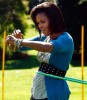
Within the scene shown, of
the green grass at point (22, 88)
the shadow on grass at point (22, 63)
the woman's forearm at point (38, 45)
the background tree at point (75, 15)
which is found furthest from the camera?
the shadow on grass at point (22, 63)

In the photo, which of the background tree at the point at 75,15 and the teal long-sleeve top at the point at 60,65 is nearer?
the teal long-sleeve top at the point at 60,65

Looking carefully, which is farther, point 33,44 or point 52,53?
point 52,53

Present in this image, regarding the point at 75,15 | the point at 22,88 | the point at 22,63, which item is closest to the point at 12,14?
the point at 22,63

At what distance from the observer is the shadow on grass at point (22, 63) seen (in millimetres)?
22897

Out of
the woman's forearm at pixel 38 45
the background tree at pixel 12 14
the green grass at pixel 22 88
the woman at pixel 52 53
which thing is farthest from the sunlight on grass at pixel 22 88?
the background tree at pixel 12 14

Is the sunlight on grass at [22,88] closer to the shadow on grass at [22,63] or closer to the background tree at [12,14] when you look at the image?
the shadow on grass at [22,63]

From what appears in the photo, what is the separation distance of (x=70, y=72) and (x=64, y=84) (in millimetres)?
13514

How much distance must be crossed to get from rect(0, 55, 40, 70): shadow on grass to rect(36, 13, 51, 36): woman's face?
19117 millimetres

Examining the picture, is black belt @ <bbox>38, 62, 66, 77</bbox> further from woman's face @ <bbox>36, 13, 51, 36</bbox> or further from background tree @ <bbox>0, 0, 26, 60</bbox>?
background tree @ <bbox>0, 0, 26, 60</bbox>

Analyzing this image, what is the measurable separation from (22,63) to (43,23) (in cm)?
2144

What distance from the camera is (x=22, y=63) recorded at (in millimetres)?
24875

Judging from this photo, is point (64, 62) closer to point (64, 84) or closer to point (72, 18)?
point (64, 84)

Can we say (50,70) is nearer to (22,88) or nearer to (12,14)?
(22,88)

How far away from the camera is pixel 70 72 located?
673 inches
